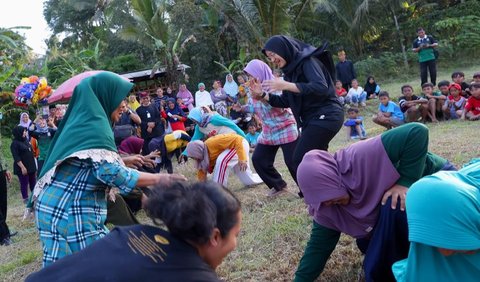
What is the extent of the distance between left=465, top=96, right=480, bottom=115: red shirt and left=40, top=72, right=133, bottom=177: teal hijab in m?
7.30

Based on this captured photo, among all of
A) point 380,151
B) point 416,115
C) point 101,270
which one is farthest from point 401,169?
point 416,115

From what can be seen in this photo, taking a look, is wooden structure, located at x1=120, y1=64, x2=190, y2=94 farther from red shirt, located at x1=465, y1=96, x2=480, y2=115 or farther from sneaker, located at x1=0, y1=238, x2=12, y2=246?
sneaker, located at x1=0, y1=238, x2=12, y2=246

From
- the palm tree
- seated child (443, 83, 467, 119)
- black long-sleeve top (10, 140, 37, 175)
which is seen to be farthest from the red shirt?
the palm tree

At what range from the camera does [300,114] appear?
416 cm

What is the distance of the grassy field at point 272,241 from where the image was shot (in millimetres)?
3322

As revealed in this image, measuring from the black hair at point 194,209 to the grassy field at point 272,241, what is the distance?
6.20 feet

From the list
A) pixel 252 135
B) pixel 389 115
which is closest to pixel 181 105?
pixel 252 135

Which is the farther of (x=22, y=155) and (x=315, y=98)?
(x=22, y=155)

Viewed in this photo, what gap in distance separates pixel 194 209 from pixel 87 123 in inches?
44.9

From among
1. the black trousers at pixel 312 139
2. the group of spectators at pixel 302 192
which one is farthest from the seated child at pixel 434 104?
the black trousers at pixel 312 139

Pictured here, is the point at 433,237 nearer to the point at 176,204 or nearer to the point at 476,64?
the point at 176,204

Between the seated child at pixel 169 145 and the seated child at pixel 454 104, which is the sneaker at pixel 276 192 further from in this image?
the seated child at pixel 454 104

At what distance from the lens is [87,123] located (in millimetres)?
2312

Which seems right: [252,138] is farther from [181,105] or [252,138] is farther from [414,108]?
[414,108]
